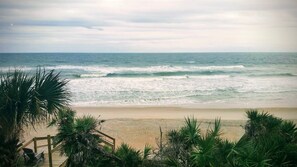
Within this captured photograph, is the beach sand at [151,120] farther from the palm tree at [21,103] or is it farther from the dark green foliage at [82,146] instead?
the dark green foliage at [82,146]

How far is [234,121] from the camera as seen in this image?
12914 mm

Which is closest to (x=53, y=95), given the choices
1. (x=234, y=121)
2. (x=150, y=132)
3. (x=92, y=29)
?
(x=150, y=132)

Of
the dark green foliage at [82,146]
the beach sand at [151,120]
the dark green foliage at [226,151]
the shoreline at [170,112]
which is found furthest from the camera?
the shoreline at [170,112]

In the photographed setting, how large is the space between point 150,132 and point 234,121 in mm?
3694

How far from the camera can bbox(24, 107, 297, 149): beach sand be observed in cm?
1080

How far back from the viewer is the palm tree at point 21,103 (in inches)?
182

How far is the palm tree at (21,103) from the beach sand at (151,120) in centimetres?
476

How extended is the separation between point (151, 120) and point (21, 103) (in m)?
8.68

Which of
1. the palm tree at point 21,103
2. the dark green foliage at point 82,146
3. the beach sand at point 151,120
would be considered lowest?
the beach sand at point 151,120

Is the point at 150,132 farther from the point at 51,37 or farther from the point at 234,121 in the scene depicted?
the point at 51,37

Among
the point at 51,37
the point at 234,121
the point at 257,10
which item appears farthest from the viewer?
the point at 51,37

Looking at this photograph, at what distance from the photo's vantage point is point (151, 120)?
13.2m

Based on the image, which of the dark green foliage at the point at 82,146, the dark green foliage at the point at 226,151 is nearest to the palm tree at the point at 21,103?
the dark green foliage at the point at 82,146

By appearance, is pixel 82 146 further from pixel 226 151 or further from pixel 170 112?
pixel 170 112
